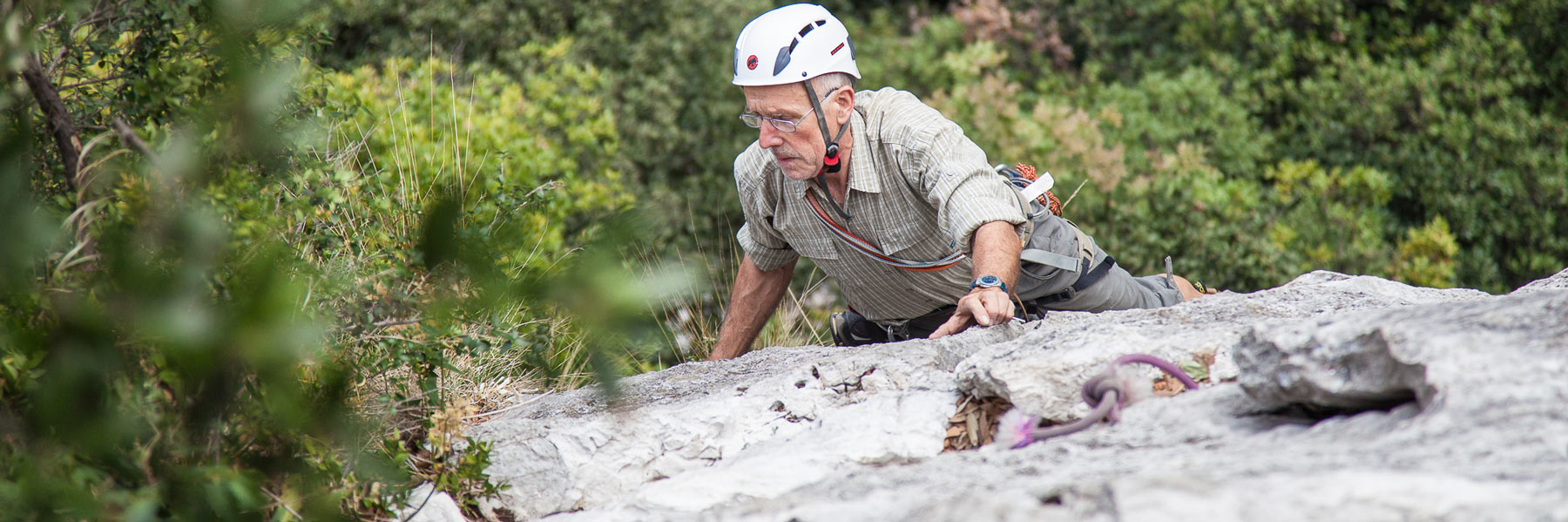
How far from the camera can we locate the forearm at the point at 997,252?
3.23m

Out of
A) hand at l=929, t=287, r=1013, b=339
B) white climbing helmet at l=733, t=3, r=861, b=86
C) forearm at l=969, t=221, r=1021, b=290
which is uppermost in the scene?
white climbing helmet at l=733, t=3, r=861, b=86

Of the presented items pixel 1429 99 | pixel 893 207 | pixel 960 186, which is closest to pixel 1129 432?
pixel 960 186

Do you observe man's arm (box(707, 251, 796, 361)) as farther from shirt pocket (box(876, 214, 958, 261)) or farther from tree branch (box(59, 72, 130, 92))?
tree branch (box(59, 72, 130, 92))

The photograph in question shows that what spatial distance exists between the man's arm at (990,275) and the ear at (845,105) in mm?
617

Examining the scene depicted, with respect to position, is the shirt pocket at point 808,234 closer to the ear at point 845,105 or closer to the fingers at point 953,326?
the ear at point 845,105

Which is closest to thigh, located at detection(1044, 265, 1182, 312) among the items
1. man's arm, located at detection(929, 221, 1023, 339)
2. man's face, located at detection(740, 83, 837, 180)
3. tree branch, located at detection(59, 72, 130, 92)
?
man's arm, located at detection(929, 221, 1023, 339)

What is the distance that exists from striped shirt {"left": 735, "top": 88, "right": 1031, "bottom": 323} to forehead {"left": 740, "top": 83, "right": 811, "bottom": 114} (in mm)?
204

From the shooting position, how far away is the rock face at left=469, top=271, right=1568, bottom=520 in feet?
4.79

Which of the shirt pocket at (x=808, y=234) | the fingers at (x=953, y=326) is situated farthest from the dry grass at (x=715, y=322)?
the fingers at (x=953, y=326)

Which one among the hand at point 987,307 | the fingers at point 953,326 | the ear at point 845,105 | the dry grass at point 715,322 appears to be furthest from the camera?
the dry grass at point 715,322

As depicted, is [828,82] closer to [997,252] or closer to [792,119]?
[792,119]

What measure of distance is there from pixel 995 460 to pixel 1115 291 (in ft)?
7.33

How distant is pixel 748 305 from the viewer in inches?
164

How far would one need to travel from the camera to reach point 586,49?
29.7 feet
